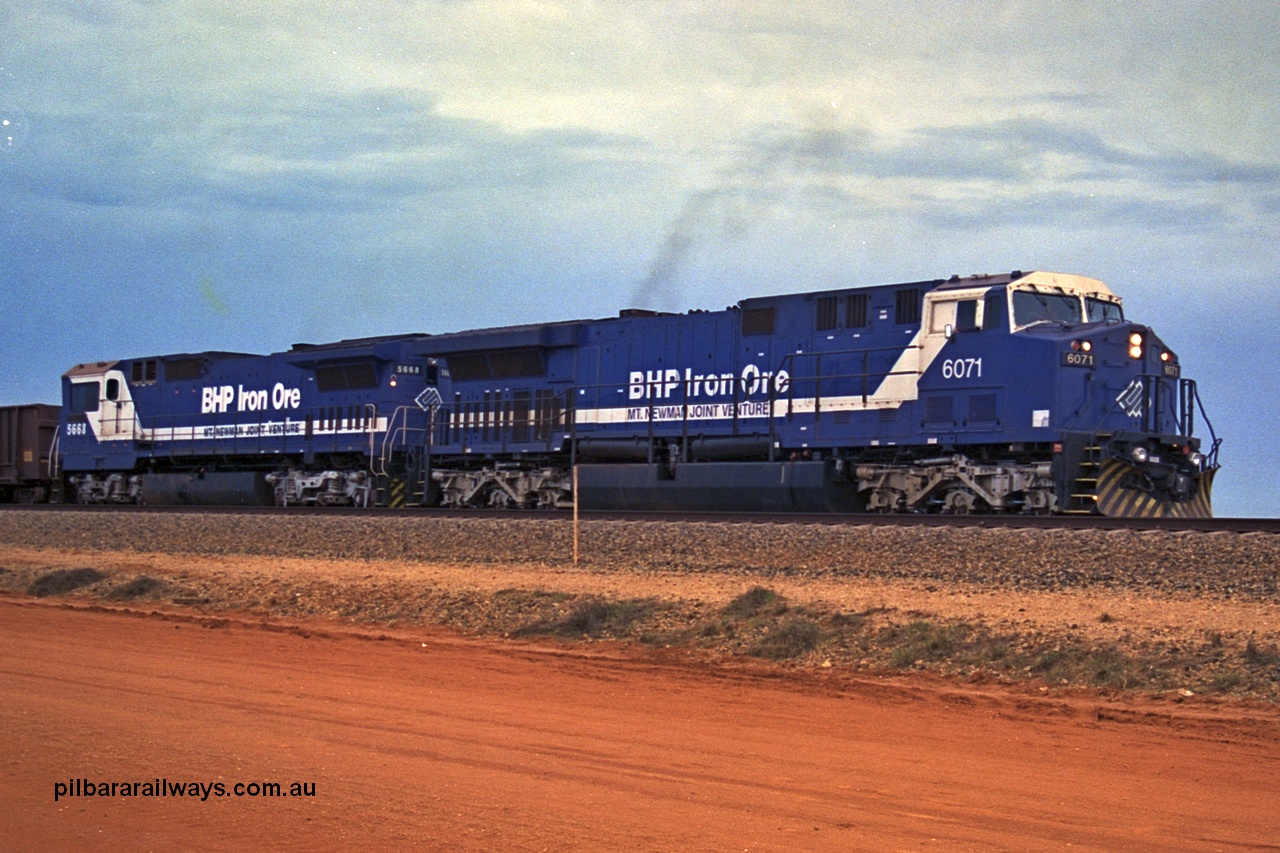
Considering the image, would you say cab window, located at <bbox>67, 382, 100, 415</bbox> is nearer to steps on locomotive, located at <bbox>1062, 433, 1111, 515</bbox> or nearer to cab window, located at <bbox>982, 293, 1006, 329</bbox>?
cab window, located at <bbox>982, 293, 1006, 329</bbox>

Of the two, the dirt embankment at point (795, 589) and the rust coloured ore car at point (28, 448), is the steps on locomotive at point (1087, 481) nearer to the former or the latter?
the dirt embankment at point (795, 589)

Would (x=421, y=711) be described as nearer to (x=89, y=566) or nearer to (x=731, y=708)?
(x=731, y=708)

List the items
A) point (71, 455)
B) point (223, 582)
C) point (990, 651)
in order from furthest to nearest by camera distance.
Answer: point (71, 455)
point (223, 582)
point (990, 651)

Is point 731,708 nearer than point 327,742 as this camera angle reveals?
No

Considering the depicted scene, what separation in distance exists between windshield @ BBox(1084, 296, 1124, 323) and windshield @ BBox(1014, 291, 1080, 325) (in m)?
0.25

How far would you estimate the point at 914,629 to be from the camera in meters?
12.5

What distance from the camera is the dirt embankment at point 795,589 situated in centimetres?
1155

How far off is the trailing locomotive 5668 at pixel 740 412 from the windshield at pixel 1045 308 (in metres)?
0.04

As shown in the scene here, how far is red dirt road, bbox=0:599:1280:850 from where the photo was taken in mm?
6277

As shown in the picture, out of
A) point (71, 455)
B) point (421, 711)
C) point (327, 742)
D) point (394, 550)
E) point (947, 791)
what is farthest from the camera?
point (71, 455)

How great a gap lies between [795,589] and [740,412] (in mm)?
9076

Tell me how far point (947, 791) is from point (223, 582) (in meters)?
14.2

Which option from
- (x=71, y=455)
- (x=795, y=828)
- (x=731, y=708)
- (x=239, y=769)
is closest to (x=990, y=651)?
(x=731, y=708)

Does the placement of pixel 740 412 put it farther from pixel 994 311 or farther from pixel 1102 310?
pixel 1102 310
